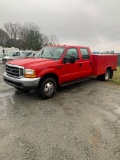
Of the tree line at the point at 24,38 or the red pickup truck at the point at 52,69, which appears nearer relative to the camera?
the red pickup truck at the point at 52,69

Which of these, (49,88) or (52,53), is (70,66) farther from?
(49,88)

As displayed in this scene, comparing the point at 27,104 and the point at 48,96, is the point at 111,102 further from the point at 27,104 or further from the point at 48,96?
the point at 27,104

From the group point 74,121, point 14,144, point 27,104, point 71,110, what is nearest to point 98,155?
point 74,121

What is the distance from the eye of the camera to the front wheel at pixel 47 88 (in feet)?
17.2

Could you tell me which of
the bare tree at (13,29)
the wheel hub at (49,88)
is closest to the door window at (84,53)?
the wheel hub at (49,88)

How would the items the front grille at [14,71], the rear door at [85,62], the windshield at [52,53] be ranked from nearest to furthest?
1. the front grille at [14,71]
2. the windshield at [52,53]
3. the rear door at [85,62]

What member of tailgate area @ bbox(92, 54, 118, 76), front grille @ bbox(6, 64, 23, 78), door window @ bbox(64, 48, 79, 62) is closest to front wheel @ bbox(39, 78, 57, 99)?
front grille @ bbox(6, 64, 23, 78)

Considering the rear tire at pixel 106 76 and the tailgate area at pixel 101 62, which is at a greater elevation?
the tailgate area at pixel 101 62

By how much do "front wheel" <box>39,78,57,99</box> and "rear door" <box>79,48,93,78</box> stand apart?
6.12 feet

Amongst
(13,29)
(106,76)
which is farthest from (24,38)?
(106,76)

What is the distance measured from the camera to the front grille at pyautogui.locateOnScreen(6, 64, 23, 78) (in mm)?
5016

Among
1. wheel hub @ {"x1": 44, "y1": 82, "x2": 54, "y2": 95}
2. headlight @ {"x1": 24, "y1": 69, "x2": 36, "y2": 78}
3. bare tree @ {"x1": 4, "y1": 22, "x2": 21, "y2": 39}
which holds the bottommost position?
wheel hub @ {"x1": 44, "y1": 82, "x2": 54, "y2": 95}

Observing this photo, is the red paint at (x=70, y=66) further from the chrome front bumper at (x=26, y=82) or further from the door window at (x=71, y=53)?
the chrome front bumper at (x=26, y=82)

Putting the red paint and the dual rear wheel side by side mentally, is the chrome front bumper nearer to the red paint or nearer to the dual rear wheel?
the red paint
